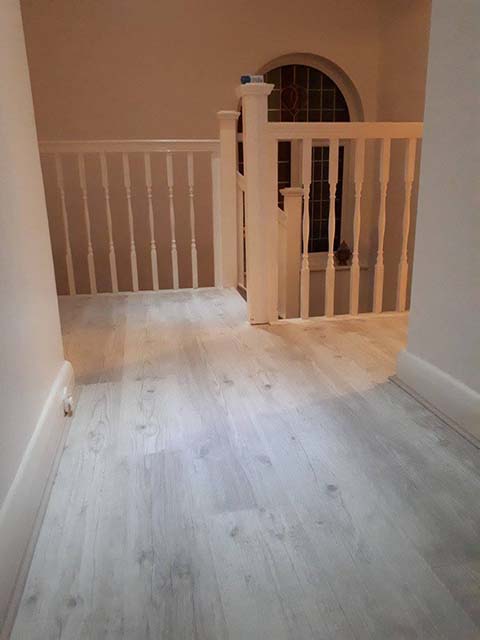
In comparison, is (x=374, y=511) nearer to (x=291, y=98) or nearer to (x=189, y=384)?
(x=189, y=384)

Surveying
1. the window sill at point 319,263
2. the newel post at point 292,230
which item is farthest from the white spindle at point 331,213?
the window sill at point 319,263

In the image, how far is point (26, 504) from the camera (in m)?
1.12

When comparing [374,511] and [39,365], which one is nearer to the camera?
[374,511]

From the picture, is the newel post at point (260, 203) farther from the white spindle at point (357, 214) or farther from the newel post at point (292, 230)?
the newel post at point (292, 230)

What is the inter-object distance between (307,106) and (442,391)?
162 inches

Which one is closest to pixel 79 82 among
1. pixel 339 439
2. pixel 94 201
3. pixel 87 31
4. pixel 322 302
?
pixel 87 31

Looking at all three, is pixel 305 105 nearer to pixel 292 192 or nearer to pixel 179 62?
pixel 179 62

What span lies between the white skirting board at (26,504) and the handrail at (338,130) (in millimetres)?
1506

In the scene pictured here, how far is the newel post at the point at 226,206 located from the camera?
10.9 feet

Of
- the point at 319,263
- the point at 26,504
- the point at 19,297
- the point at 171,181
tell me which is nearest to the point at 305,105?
the point at 319,263

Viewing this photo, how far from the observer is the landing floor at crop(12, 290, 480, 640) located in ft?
3.09

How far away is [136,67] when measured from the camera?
4.53 m

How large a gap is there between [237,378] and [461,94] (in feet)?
3.83

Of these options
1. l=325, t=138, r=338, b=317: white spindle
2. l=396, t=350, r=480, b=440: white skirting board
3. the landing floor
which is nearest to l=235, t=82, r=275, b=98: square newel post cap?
l=325, t=138, r=338, b=317: white spindle
